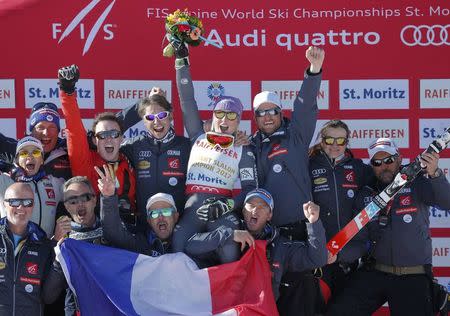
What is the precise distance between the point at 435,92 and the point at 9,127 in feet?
12.0

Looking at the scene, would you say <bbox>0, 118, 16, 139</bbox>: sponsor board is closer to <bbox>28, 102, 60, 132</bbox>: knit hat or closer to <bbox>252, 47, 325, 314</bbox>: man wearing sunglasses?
<bbox>28, 102, 60, 132</bbox>: knit hat

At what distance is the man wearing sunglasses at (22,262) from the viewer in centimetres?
531

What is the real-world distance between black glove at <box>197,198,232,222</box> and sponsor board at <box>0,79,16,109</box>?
99.1 inches

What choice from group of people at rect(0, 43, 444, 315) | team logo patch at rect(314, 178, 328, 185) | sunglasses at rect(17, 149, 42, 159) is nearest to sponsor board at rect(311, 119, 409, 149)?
group of people at rect(0, 43, 444, 315)

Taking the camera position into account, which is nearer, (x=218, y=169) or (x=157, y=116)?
(x=218, y=169)

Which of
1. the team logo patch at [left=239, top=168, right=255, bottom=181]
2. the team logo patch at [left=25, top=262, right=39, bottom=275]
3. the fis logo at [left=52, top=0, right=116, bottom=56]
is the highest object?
the fis logo at [left=52, top=0, right=116, bottom=56]

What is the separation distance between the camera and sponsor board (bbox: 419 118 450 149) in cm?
724

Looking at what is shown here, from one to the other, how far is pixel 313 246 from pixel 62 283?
163 centimetres

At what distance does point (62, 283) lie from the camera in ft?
17.7

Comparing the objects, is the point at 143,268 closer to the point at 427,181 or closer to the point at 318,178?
the point at 318,178

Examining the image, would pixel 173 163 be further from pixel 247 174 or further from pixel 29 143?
pixel 29 143

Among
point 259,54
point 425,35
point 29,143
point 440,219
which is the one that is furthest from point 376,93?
point 29,143

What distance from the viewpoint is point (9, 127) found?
23.8 ft

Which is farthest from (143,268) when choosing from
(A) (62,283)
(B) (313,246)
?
(B) (313,246)
